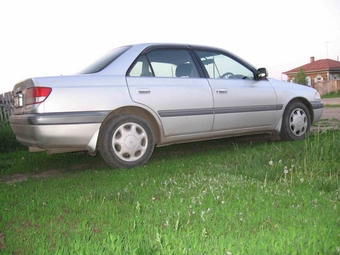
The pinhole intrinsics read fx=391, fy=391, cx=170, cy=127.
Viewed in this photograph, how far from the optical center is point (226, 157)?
18.0 feet

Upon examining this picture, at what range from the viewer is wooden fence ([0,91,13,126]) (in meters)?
11.0

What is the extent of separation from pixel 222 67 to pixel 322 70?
5035 centimetres

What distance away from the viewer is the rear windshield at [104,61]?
524 centimetres

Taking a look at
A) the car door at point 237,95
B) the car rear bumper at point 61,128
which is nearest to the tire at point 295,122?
the car door at point 237,95

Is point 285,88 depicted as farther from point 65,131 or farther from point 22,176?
point 22,176

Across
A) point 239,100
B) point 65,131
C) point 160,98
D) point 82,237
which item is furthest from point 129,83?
point 82,237

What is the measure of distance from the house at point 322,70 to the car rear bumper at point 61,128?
1943 inches

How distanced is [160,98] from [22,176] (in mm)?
2227

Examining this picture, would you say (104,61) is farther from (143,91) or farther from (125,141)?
(125,141)

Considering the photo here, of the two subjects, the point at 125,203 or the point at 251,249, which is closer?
the point at 251,249

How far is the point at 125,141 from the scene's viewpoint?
510cm

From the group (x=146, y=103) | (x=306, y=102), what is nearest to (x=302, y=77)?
(x=306, y=102)

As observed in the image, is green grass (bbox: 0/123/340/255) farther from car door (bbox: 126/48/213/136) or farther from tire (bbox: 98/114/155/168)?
car door (bbox: 126/48/213/136)

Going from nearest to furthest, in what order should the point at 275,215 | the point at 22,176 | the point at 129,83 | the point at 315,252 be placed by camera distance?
the point at 315,252, the point at 275,215, the point at 129,83, the point at 22,176
